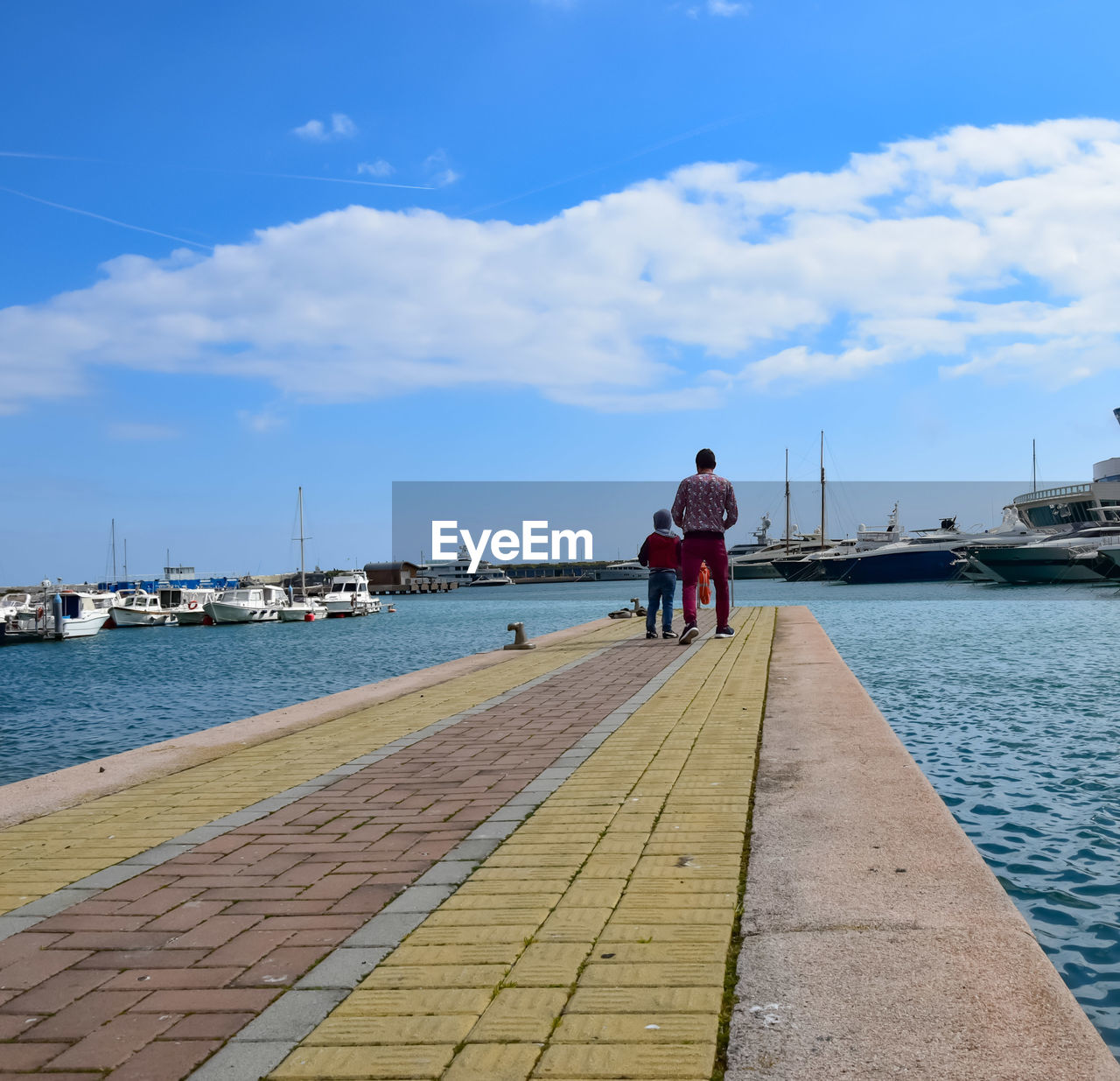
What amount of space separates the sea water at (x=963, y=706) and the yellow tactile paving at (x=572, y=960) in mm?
1356

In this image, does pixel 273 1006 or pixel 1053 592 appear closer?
pixel 273 1006

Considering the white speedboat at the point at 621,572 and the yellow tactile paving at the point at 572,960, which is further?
the white speedboat at the point at 621,572

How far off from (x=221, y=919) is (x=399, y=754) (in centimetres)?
291

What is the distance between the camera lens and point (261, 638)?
146 feet

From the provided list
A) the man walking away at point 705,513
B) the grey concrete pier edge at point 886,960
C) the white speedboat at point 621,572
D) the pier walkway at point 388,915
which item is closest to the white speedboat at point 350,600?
the man walking away at point 705,513

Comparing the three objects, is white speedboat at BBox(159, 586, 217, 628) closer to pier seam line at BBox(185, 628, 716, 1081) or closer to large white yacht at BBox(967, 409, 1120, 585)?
large white yacht at BBox(967, 409, 1120, 585)

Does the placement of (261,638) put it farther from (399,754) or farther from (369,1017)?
(369,1017)

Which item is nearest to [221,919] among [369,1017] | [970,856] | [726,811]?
[369,1017]

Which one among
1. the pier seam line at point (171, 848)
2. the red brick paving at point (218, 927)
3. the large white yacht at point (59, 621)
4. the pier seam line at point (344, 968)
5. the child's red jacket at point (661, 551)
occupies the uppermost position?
the child's red jacket at point (661, 551)

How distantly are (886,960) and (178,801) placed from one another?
377cm

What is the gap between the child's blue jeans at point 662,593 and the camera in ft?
42.2

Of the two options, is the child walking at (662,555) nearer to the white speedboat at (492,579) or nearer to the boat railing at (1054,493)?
the boat railing at (1054,493)

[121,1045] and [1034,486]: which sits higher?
[1034,486]

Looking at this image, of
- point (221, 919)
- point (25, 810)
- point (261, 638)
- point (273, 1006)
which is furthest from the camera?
point (261, 638)
